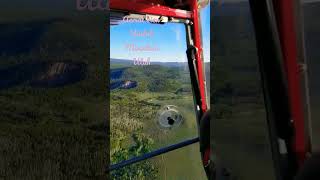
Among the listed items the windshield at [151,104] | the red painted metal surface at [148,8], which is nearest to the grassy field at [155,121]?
the windshield at [151,104]

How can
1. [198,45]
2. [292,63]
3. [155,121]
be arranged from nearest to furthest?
[292,63] → [198,45] → [155,121]

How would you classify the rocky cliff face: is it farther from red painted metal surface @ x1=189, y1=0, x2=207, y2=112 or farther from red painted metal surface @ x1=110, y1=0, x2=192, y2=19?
red painted metal surface @ x1=189, y1=0, x2=207, y2=112

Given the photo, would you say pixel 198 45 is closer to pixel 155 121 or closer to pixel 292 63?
pixel 155 121

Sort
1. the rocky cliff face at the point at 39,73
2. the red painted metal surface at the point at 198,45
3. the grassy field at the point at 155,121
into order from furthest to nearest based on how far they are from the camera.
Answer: the grassy field at the point at 155,121 < the red painted metal surface at the point at 198,45 < the rocky cliff face at the point at 39,73

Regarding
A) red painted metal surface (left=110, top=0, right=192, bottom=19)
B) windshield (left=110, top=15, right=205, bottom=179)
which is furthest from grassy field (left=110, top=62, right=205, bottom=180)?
red painted metal surface (left=110, top=0, right=192, bottom=19)

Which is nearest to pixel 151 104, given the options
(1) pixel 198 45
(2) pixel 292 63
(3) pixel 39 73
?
(1) pixel 198 45

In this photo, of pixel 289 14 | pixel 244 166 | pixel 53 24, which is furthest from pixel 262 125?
pixel 53 24

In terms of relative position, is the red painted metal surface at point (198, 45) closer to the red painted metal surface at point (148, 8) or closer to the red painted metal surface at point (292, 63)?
the red painted metal surface at point (148, 8)
